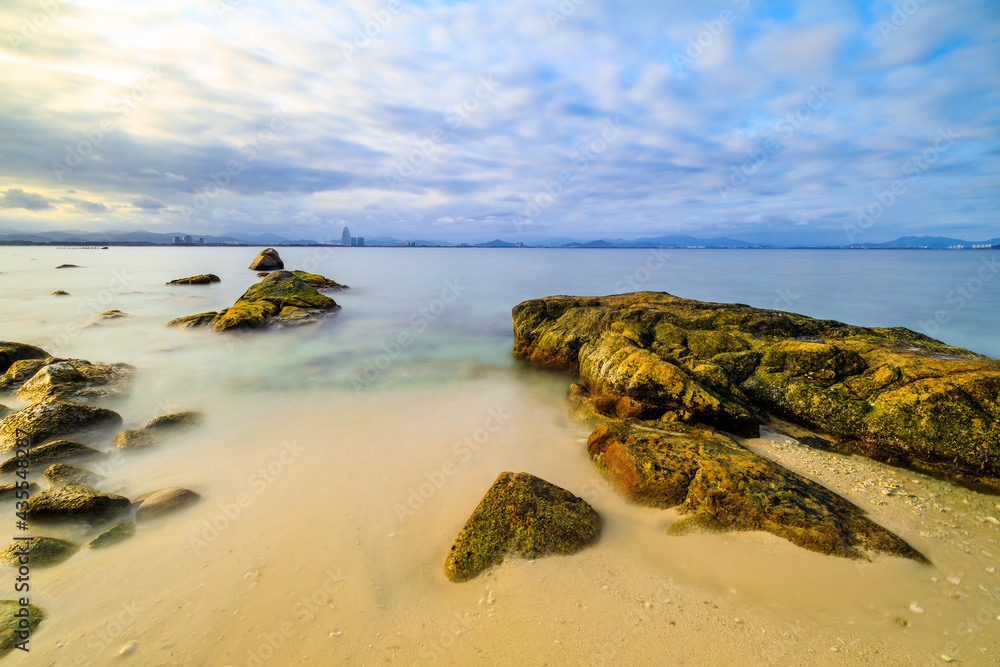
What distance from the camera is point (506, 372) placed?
37.1ft

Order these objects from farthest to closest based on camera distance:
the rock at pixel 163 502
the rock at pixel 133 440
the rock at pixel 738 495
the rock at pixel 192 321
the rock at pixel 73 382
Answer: the rock at pixel 192 321
the rock at pixel 73 382
the rock at pixel 133 440
the rock at pixel 163 502
the rock at pixel 738 495

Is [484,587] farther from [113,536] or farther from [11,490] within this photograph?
[11,490]

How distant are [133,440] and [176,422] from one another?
86cm

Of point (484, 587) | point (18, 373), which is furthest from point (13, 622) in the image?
point (18, 373)

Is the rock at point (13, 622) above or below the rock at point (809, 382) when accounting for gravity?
below

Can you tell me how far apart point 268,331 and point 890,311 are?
3184cm

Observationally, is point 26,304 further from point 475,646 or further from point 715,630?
point 715,630

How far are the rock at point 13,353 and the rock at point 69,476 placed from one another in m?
6.55

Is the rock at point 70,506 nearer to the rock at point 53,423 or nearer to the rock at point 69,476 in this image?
the rock at point 69,476

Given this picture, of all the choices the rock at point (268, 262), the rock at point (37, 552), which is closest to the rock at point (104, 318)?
the rock at point (37, 552)

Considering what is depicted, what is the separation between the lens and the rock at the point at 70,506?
454cm

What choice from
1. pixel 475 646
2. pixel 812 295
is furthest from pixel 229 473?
pixel 812 295

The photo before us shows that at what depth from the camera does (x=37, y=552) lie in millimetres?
4074

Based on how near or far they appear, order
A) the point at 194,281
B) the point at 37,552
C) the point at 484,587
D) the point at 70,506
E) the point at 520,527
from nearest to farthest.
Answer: the point at 484,587 → the point at 37,552 → the point at 520,527 → the point at 70,506 → the point at 194,281
